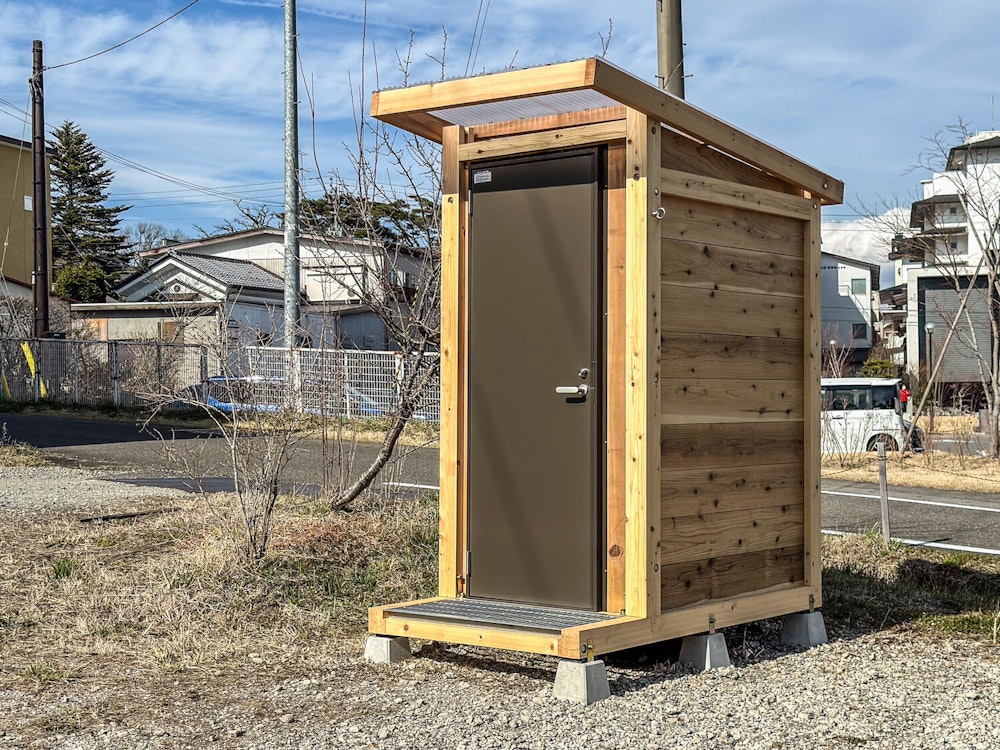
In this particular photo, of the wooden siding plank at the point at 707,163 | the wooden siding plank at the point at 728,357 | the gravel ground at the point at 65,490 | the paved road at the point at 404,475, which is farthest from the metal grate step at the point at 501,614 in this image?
the gravel ground at the point at 65,490

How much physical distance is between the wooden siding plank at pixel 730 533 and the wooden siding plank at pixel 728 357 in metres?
0.70

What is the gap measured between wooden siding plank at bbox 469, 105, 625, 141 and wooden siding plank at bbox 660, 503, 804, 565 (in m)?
1.92

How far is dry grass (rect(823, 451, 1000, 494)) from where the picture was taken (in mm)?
14195

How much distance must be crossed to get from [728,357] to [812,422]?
0.87 m

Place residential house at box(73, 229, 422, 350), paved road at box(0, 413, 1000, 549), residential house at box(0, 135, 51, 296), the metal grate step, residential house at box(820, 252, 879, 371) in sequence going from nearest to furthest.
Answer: the metal grate step < paved road at box(0, 413, 1000, 549) < residential house at box(73, 229, 422, 350) < residential house at box(0, 135, 51, 296) < residential house at box(820, 252, 879, 371)

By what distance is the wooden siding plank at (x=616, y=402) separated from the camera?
5.27 m

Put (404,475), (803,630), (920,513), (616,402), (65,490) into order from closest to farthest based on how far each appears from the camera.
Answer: (616,402) → (803,630) → (65,490) → (920,513) → (404,475)

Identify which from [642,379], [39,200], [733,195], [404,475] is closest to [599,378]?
[642,379]

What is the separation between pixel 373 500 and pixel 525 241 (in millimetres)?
3725

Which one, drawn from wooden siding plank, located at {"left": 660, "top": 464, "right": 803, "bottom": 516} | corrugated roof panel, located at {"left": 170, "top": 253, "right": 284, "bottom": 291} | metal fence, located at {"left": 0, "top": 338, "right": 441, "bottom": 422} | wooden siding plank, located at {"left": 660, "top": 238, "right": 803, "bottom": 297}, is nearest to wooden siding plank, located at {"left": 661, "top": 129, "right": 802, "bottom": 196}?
wooden siding plank, located at {"left": 660, "top": 238, "right": 803, "bottom": 297}

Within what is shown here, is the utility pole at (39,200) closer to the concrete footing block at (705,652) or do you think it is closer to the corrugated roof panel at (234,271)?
the corrugated roof panel at (234,271)

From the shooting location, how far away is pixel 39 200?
88.9 feet

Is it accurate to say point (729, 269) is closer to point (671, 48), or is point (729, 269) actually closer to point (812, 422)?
point (812, 422)

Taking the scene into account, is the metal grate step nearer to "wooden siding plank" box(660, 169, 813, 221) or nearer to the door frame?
the door frame
